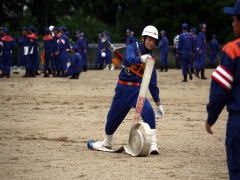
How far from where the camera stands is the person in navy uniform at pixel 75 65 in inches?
1092

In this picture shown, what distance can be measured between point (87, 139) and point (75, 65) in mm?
16893

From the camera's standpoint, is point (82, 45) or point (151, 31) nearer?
point (151, 31)

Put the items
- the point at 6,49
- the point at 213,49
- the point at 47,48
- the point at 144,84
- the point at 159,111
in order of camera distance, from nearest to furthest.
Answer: the point at 144,84 → the point at 159,111 → the point at 6,49 → the point at 47,48 → the point at 213,49

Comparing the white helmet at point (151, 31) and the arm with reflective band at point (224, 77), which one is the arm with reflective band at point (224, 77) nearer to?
the arm with reflective band at point (224, 77)

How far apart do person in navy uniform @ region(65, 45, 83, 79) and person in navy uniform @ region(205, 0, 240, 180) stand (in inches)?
877

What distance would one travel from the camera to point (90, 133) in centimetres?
1182

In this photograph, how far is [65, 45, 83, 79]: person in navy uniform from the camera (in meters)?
27.7

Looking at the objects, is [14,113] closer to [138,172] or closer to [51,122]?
[51,122]

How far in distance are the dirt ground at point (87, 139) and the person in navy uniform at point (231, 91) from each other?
2.19m

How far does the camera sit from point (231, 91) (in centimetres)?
553

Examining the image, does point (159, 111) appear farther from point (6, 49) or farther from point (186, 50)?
point (6, 49)

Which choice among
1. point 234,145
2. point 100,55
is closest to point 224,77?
point 234,145

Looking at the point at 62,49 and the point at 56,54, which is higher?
the point at 62,49

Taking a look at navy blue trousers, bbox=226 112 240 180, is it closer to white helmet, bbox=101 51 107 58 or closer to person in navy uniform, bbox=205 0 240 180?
person in navy uniform, bbox=205 0 240 180
